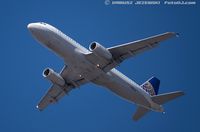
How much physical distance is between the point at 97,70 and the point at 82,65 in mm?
1282

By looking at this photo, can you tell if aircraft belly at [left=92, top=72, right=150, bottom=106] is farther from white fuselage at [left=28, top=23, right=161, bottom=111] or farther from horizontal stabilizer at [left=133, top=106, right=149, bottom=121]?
horizontal stabilizer at [left=133, top=106, right=149, bottom=121]

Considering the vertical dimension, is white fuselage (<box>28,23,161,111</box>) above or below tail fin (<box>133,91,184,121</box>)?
above

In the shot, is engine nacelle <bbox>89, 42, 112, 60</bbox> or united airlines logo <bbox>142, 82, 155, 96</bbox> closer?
engine nacelle <bbox>89, 42, 112, 60</bbox>

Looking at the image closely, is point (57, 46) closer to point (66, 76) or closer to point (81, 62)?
point (81, 62)

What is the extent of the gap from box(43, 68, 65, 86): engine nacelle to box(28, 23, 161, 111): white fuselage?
2321 mm

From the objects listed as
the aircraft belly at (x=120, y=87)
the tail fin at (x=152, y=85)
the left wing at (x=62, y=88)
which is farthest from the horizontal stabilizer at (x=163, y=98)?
the left wing at (x=62, y=88)

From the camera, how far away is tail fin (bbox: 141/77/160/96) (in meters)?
50.1

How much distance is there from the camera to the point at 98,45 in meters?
41.6

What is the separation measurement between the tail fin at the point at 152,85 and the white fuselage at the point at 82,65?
233 cm

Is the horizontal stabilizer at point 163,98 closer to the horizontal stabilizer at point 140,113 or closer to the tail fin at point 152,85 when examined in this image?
the horizontal stabilizer at point 140,113

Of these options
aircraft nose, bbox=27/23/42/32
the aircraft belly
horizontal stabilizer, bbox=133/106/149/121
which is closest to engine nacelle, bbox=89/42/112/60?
the aircraft belly

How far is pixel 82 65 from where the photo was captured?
142ft

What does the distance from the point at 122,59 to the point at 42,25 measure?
675 centimetres

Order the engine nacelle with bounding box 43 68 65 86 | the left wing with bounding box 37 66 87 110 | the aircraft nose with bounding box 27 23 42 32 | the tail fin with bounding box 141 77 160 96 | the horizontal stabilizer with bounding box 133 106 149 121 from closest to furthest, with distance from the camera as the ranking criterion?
the aircraft nose with bounding box 27 23 42 32 < the engine nacelle with bounding box 43 68 65 86 < the left wing with bounding box 37 66 87 110 < the horizontal stabilizer with bounding box 133 106 149 121 < the tail fin with bounding box 141 77 160 96
